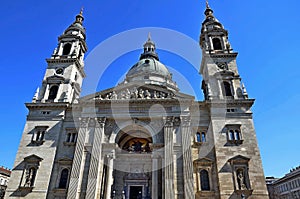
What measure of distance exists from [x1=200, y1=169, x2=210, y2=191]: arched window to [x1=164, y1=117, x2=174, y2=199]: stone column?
3072 millimetres

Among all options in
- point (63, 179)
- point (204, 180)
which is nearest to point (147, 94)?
point (204, 180)

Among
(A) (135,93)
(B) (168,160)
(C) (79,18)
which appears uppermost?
(C) (79,18)

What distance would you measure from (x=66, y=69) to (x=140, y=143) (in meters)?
14.0

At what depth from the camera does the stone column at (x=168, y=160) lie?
70.9ft

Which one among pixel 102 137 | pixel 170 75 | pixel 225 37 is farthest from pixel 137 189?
pixel 170 75

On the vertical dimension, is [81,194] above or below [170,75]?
below

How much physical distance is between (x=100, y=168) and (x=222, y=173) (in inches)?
471

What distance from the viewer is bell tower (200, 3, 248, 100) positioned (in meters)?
28.2

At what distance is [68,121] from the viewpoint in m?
27.1

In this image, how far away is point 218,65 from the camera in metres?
30.8

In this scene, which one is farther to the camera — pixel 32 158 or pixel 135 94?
pixel 135 94

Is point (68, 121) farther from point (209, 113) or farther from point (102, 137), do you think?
point (209, 113)

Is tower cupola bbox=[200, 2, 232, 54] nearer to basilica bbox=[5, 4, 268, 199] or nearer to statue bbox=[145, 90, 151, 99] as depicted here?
basilica bbox=[5, 4, 268, 199]

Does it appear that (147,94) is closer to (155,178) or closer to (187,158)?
(187,158)
